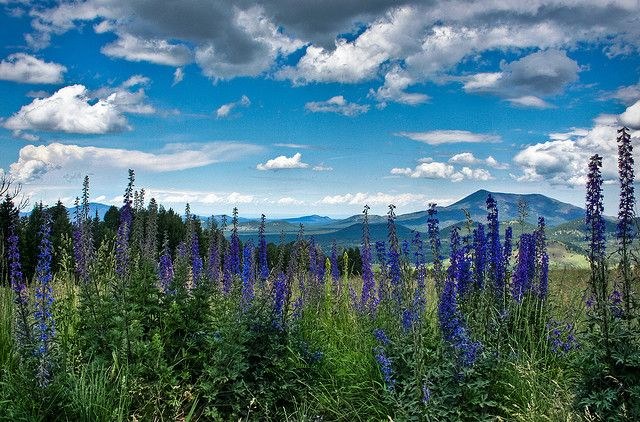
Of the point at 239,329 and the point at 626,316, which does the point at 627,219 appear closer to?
the point at 626,316

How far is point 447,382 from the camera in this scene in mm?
5133

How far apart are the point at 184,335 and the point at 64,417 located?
1.58 metres

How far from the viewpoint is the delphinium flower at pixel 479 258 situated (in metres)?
6.91

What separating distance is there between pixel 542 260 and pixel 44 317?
6.47m

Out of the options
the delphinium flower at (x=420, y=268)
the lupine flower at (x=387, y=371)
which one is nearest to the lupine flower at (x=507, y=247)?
the delphinium flower at (x=420, y=268)

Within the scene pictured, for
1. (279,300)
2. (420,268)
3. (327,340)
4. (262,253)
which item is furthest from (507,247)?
(262,253)

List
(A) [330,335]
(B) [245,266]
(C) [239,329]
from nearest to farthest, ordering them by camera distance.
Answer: (C) [239,329]
(B) [245,266]
(A) [330,335]

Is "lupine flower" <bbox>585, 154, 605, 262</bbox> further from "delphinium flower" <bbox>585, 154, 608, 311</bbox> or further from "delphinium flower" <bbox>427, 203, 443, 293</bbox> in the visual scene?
"delphinium flower" <bbox>427, 203, 443, 293</bbox>

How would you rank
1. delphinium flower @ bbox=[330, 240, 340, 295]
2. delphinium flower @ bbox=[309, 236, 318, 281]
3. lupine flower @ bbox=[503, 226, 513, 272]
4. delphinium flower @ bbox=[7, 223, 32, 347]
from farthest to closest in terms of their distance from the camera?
delphinium flower @ bbox=[330, 240, 340, 295], delphinium flower @ bbox=[309, 236, 318, 281], lupine flower @ bbox=[503, 226, 513, 272], delphinium flower @ bbox=[7, 223, 32, 347]

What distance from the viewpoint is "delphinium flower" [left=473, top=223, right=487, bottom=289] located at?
691 cm

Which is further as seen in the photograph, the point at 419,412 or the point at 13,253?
the point at 13,253

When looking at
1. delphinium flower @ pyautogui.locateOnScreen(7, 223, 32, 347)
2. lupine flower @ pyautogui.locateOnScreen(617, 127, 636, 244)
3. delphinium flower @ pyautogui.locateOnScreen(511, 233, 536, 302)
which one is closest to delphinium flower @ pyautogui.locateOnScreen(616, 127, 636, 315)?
lupine flower @ pyautogui.locateOnScreen(617, 127, 636, 244)

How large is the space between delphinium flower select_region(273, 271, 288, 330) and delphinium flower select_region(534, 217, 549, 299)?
11.7 feet

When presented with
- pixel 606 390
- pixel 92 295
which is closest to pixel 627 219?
pixel 606 390
